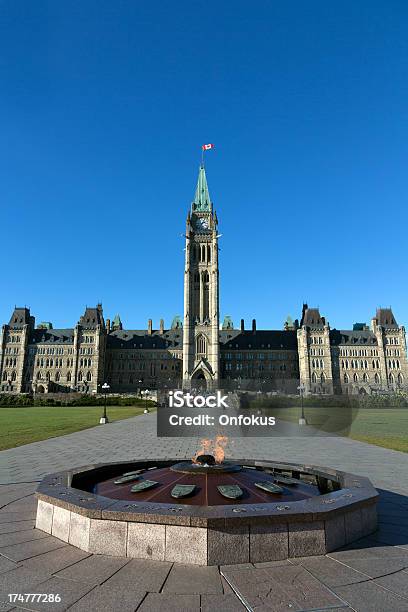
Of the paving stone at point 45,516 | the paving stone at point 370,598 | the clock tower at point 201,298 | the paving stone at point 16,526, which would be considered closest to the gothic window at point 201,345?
the clock tower at point 201,298

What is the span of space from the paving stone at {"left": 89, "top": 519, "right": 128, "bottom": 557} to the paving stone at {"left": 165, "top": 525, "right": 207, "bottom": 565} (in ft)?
2.23

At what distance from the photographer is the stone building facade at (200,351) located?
104 meters

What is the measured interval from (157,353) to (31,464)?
104492 millimetres

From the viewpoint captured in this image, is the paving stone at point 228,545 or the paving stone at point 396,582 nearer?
the paving stone at point 396,582

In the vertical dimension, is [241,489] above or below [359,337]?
below

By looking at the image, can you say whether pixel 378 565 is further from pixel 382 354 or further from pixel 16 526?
pixel 382 354

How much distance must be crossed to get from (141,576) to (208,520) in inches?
41.6

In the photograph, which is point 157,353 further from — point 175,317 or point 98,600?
point 98,600

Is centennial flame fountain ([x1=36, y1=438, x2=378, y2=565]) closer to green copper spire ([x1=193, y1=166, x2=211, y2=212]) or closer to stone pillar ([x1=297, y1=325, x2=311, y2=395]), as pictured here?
stone pillar ([x1=297, y1=325, x2=311, y2=395])

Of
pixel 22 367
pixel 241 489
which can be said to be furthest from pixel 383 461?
pixel 22 367

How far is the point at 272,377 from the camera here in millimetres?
115625

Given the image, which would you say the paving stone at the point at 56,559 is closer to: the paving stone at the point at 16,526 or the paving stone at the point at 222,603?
the paving stone at the point at 16,526

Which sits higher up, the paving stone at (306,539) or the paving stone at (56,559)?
the paving stone at (306,539)

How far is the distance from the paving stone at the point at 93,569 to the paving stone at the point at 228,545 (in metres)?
1.24
